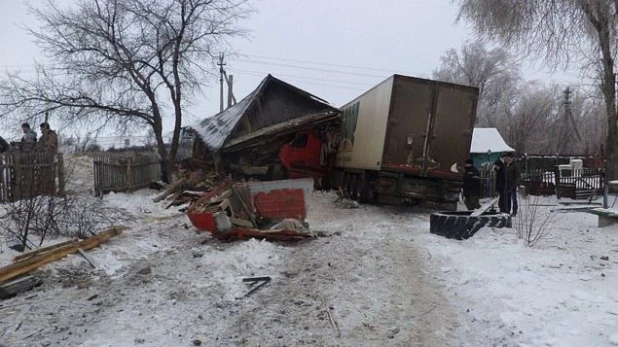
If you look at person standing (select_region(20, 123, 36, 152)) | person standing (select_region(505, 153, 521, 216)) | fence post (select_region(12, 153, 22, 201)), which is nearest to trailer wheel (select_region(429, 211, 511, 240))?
person standing (select_region(505, 153, 521, 216))

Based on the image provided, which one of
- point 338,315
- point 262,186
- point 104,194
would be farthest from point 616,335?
point 104,194

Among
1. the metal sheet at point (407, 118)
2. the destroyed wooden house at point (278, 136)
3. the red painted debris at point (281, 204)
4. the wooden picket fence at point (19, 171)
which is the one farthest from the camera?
the destroyed wooden house at point (278, 136)

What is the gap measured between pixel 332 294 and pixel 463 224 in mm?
3400

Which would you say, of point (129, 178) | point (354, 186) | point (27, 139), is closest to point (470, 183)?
point (354, 186)

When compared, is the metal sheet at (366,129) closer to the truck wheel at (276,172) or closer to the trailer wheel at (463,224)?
the truck wheel at (276,172)

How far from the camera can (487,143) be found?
2267cm

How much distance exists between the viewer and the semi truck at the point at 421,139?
37.8 feet

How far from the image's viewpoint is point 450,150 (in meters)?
11.8

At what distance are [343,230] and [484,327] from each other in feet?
16.1

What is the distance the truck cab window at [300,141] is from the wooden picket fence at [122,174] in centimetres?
552

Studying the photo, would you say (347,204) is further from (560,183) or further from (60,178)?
(560,183)

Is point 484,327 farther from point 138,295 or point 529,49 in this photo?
point 529,49

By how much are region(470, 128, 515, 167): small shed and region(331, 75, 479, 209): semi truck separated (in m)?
9.69

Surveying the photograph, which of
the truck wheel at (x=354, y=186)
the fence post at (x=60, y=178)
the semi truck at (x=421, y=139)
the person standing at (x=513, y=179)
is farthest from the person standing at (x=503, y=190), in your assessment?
the fence post at (x=60, y=178)
